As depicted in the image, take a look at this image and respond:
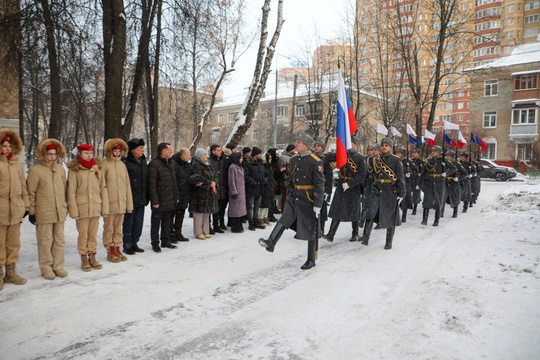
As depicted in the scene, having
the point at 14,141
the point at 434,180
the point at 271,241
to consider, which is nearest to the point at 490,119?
the point at 434,180

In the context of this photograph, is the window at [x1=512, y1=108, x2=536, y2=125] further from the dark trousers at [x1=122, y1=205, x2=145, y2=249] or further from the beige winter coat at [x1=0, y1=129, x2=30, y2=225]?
the beige winter coat at [x1=0, y1=129, x2=30, y2=225]

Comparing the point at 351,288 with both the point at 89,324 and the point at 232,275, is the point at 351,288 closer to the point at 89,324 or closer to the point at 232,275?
the point at 232,275

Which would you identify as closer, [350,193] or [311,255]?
[311,255]

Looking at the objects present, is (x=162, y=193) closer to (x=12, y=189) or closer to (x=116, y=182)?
(x=116, y=182)

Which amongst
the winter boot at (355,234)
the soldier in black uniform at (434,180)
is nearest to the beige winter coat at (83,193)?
the winter boot at (355,234)

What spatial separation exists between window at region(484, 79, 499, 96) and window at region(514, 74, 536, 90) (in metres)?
2.25

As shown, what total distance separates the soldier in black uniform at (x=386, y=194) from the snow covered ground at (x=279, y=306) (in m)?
0.55

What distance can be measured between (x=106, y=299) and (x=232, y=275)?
169 centimetres

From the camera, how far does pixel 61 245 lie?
529 centimetres

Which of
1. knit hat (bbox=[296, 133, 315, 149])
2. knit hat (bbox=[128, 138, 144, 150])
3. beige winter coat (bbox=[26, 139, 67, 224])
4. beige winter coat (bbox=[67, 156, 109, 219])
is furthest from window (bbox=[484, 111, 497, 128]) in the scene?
beige winter coat (bbox=[26, 139, 67, 224])

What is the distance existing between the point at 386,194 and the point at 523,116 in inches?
1678

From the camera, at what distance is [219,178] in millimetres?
8477

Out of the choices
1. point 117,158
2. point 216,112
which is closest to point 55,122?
point 117,158

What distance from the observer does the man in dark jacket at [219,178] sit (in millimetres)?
8422
